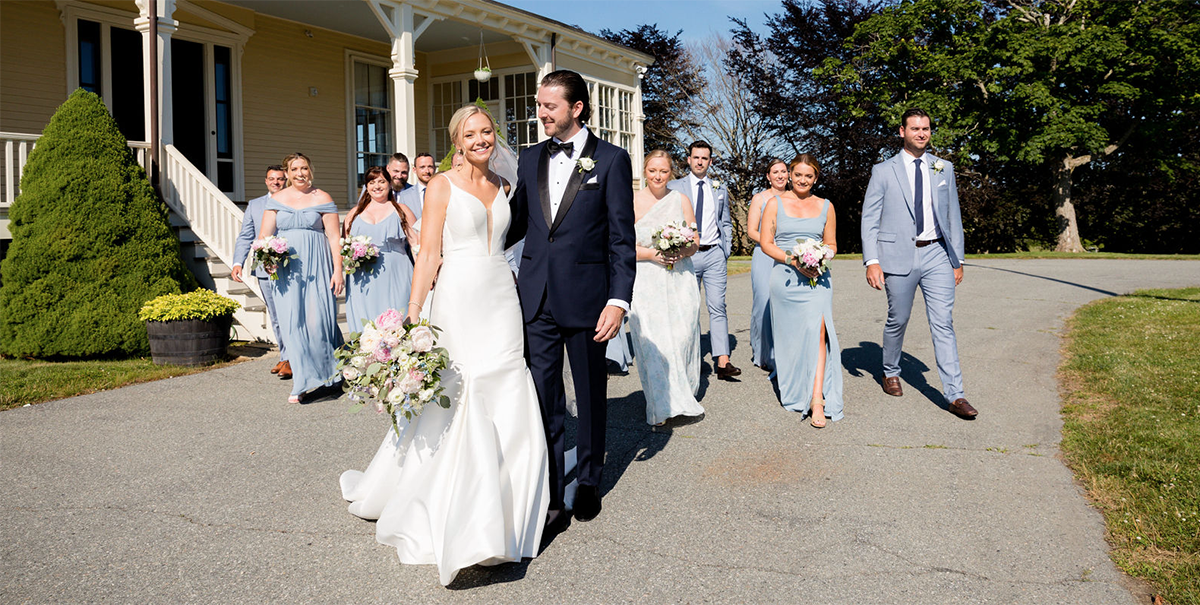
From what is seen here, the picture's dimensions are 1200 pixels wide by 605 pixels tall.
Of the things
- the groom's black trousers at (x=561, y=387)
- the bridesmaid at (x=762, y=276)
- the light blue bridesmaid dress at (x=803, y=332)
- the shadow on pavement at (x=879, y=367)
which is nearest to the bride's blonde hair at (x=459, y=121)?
the groom's black trousers at (x=561, y=387)

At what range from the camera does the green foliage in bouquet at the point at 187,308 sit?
8773 millimetres

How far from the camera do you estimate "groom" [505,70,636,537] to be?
4.18 m

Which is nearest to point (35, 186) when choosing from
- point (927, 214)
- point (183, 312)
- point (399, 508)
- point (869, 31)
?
point (183, 312)

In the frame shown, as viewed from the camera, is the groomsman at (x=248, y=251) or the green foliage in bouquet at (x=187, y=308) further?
the green foliage in bouquet at (x=187, y=308)

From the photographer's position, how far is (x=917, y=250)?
22.2ft

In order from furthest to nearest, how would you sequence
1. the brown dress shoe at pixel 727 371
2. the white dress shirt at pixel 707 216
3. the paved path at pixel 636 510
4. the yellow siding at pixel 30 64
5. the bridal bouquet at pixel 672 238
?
the yellow siding at pixel 30 64, the white dress shirt at pixel 707 216, the brown dress shoe at pixel 727 371, the bridal bouquet at pixel 672 238, the paved path at pixel 636 510

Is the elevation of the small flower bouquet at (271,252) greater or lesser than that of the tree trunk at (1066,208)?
lesser

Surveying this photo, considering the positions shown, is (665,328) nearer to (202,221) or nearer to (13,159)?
(202,221)

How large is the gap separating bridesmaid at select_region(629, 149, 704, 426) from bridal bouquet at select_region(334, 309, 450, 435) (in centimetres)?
262

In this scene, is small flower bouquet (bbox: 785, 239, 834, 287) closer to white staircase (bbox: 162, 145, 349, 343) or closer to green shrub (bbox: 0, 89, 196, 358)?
white staircase (bbox: 162, 145, 349, 343)

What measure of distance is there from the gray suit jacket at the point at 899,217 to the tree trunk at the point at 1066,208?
956 inches

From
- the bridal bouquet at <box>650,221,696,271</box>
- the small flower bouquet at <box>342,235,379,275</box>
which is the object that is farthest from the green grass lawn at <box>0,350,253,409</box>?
the bridal bouquet at <box>650,221,696,271</box>

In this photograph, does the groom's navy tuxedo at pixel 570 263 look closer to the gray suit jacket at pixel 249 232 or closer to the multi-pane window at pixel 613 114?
the gray suit jacket at pixel 249 232

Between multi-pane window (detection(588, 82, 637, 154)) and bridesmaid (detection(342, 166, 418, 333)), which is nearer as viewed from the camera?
bridesmaid (detection(342, 166, 418, 333))
